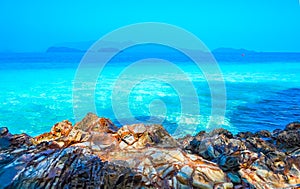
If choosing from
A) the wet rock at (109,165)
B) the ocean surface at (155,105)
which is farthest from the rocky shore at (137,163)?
the ocean surface at (155,105)

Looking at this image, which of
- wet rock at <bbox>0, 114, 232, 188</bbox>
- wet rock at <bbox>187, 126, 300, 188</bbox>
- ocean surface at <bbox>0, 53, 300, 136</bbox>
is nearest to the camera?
wet rock at <bbox>0, 114, 232, 188</bbox>

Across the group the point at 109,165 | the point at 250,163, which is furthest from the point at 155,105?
→ the point at 109,165

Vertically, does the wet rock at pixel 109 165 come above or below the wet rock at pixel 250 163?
above

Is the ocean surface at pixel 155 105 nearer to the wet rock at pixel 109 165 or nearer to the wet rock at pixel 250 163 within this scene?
the wet rock at pixel 250 163

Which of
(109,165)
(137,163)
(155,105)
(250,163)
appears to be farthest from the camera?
(155,105)

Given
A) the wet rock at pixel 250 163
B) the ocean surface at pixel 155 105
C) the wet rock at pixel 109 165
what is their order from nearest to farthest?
the wet rock at pixel 109 165 → the wet rock at pixel 250 163 → the ocean surface at pixel 155 105

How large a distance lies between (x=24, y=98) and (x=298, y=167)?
14520 millimetres

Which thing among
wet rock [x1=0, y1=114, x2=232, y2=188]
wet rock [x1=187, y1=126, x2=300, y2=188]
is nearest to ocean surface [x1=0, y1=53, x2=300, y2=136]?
wet rock [x1=187, y1=126, x2=300, y2=188]

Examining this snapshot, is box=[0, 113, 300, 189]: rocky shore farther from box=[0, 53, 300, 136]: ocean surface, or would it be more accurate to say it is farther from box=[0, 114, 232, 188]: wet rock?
A: box=[0, 53, 300, 136]: ocean surface

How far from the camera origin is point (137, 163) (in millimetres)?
3391

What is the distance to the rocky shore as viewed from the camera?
3074 mm

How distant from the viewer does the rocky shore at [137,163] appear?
307 centimetres

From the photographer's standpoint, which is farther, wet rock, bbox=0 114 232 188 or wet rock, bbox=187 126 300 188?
wet rock, bbox=187 126 300 188

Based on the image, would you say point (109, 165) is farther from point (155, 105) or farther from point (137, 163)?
point (155, 105)
